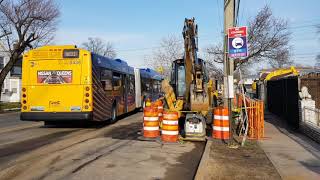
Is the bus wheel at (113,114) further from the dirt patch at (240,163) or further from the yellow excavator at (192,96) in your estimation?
the dirt patch at (240,163)

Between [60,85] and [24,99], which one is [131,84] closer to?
[60,85]

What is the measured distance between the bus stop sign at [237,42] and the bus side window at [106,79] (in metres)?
7.47

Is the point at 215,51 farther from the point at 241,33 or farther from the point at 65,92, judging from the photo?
the point at 241,33

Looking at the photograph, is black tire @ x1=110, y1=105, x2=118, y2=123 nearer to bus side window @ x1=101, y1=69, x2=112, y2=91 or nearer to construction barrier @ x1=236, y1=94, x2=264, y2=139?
bus side window @ x1=101, y1=69, x2=112, y2=91

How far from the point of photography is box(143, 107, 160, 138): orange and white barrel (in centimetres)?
1368

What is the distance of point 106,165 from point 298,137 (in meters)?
7.76

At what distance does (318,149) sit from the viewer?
38.4 feet

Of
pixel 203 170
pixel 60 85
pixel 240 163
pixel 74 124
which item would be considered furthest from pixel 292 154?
pixel 74 124

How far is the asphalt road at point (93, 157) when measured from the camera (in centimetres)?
854

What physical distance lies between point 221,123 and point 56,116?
22.0 feet

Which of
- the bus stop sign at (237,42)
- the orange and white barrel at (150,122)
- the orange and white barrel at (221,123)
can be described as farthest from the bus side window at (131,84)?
the bus stop sign at (237,42)

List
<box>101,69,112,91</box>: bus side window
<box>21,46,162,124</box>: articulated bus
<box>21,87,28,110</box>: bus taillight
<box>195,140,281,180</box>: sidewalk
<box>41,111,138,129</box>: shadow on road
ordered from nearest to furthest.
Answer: <box>195,140,281,180</box>: sidewalk < <box>21,46,162,124</box>: articulated bus < <box>21,87,28,110</box>: bus taillight < <box>101,69,112,91</box>: bus side window < <box>41,111,138,129</box>: shadow on road

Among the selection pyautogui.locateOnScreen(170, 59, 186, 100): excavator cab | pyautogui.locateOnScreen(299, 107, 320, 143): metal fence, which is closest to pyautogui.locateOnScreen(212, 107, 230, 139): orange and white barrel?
pyautogui.locateOnScreen(299, 107, 320, 143): metal fence

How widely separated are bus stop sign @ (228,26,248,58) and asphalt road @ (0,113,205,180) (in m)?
3.03
